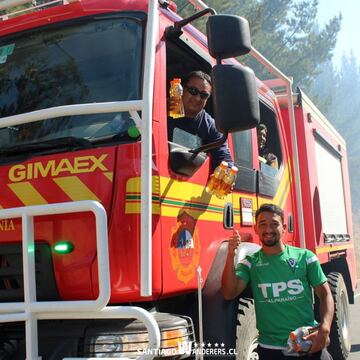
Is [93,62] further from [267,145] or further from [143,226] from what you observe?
[267,145]

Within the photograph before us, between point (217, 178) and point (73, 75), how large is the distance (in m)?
1.01

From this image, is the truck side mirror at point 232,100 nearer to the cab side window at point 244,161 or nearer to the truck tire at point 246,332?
the cab side window at point 244,161

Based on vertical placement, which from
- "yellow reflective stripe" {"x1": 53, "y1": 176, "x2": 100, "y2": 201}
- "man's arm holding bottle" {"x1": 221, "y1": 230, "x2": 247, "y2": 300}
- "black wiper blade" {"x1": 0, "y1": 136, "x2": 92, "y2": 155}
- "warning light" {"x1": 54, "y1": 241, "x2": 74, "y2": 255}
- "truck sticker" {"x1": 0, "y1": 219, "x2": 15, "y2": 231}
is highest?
"black wiper blade" {"x1": 0, "y1": 136, "x2": 92, "y2": 155}

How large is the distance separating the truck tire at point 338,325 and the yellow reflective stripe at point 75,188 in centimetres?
372

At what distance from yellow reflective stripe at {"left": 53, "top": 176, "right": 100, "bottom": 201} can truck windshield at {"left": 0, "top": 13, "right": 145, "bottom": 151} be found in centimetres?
22

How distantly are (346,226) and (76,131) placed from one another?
525 centimetres

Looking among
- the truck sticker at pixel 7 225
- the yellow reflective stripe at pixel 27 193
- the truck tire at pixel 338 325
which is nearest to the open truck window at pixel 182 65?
the yellow reflective stripe at pixel 27 193

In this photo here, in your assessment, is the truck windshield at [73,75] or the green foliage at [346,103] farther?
the green foliage at [346,103]

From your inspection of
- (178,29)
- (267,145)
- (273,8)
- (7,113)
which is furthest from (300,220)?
(273,8)

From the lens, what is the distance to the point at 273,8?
1262 inches

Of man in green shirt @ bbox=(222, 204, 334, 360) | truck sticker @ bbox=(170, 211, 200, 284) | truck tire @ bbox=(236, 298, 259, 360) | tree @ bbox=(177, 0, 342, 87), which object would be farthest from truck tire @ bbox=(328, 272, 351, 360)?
tree @ bbox=(177, 0, 342, 87)

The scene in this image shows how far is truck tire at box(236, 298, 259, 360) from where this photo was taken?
10.1 feet

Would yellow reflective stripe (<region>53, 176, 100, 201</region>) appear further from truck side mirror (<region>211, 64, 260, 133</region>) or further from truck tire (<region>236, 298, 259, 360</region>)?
truck tire (<region>236, 298, 259, 360</region>)

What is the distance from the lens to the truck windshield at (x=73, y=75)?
2863mm
